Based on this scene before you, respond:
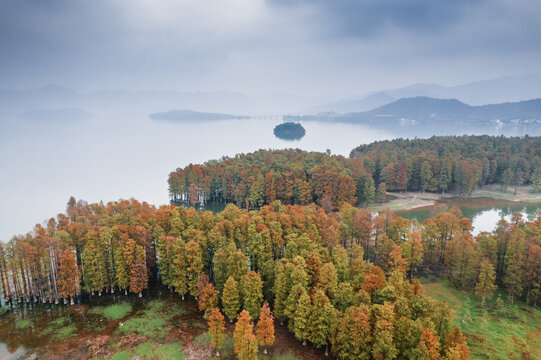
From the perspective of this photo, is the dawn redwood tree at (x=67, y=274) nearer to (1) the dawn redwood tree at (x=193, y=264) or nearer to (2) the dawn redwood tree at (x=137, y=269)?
(2) the dawn redwood tree at (x=137, y=269)

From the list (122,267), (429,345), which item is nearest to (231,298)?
(122,267)

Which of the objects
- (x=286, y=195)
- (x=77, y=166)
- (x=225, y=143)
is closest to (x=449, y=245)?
(x=286, y=195)

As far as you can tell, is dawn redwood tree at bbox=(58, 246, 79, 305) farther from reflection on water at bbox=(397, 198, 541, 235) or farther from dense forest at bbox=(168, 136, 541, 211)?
reflection on water at bbox=(397, 198, 541, 235)

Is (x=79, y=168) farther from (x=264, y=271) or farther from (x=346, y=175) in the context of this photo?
(x=264, y=271)

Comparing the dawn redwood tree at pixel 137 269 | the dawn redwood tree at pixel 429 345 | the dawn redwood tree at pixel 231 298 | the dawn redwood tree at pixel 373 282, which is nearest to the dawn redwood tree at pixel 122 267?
the dawn redwood tree at pixel 137 269

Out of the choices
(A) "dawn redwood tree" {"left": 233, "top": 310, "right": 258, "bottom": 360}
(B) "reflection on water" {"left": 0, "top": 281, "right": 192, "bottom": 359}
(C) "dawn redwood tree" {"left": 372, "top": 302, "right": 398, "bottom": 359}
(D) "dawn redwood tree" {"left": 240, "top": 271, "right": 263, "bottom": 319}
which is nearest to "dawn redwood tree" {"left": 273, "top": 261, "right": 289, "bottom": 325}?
(D) "dawn redwood tree" {"left": 240, "top": 271, "right": 263, "bottom": 319}

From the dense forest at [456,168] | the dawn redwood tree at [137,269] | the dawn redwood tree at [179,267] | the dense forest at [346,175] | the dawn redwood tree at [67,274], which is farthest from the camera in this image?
the dense forest at [456,168]
